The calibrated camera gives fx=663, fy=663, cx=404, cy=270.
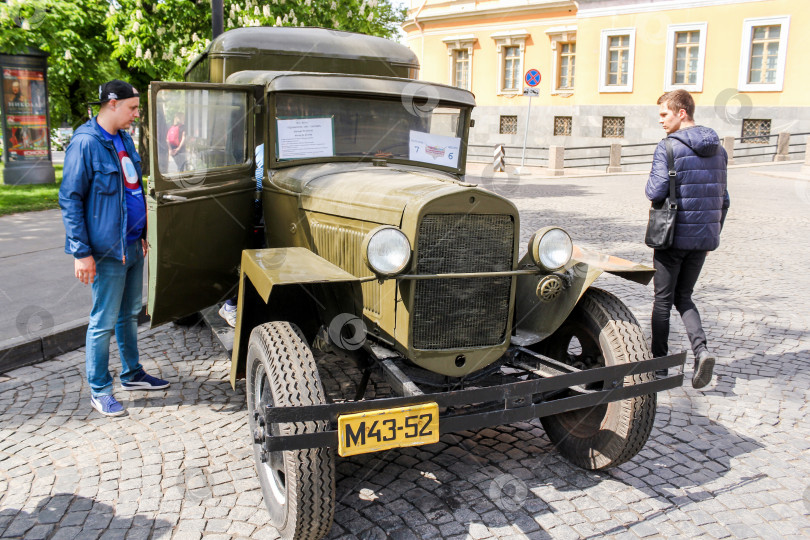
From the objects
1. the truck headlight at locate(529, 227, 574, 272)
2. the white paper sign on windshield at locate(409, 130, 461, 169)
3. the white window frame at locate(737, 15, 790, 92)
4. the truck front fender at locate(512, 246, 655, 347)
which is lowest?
the truck front fender at locate(512, 246, 655, 347)

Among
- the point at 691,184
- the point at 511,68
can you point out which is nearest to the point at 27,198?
the point at 691,184

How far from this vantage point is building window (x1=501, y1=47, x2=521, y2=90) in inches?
1217

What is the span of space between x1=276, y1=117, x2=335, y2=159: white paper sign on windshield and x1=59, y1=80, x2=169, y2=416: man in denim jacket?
3.00 feet

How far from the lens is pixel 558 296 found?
351 centimetres

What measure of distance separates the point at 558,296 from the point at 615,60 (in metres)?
27.1

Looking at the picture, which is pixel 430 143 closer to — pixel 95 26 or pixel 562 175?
pixel 95 26

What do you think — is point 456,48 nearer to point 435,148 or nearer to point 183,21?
point 183,21

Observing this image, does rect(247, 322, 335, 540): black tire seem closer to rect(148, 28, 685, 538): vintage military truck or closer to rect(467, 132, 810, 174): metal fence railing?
rect(148, 28, 685, 538): vintage military truck

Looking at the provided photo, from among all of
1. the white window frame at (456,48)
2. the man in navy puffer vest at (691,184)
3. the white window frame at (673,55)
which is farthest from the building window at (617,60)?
the man in navy puffer vest at (691,184)

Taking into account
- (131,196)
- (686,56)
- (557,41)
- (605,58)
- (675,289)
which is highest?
(557,41)

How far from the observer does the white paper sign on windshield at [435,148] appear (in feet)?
15.1

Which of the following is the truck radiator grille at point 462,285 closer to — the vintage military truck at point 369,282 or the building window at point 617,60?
the vintage military truck at point 369,282

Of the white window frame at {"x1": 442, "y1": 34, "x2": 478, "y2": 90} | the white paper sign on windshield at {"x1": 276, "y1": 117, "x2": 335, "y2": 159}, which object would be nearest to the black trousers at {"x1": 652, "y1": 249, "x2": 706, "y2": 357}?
the white paper sign on windshield at {"x1": 276, "y1": 117, "x2": 335, "y2": 159}

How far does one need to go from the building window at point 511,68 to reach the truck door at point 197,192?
28.3m
